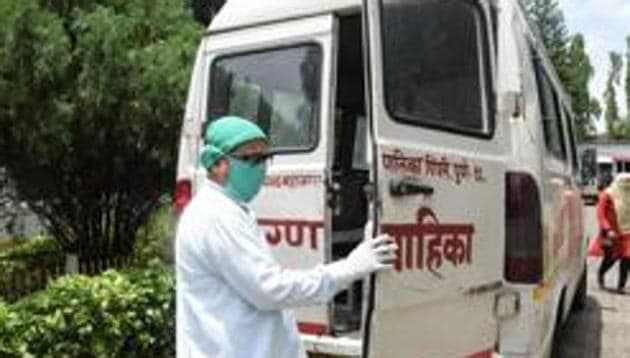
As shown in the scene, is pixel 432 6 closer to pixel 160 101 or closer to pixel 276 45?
pixel 276 45

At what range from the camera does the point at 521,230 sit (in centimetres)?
585

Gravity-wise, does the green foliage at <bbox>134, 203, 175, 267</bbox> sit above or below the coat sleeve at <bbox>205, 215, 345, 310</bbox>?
below

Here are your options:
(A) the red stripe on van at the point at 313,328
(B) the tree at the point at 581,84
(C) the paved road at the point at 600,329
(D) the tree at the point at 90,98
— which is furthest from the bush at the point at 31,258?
(B) the tree at the point at 581,84

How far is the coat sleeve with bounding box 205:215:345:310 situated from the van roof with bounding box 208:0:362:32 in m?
2.31

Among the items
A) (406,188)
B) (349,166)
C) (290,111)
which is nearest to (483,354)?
(406,188)

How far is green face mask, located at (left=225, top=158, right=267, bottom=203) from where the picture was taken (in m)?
3.94

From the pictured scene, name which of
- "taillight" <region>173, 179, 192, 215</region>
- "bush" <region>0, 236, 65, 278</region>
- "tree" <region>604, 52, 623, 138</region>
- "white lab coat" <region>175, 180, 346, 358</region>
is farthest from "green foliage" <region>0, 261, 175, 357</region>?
"tree" <region>604, 52, 623, 138</region>

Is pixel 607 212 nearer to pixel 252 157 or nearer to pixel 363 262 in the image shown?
pixel 363 262

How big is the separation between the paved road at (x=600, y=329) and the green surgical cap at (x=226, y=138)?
22.4ft

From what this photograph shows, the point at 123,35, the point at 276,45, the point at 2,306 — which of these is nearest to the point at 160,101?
the point at 123,35

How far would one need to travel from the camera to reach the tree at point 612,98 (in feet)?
326

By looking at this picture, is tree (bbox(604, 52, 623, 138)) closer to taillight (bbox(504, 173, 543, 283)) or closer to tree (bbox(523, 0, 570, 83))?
tree (bbox(523, 0, 570, 83))

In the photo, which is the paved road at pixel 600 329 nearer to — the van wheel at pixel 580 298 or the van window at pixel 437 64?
the van wheel at pixel 580 298

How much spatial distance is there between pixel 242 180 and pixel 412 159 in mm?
1416
